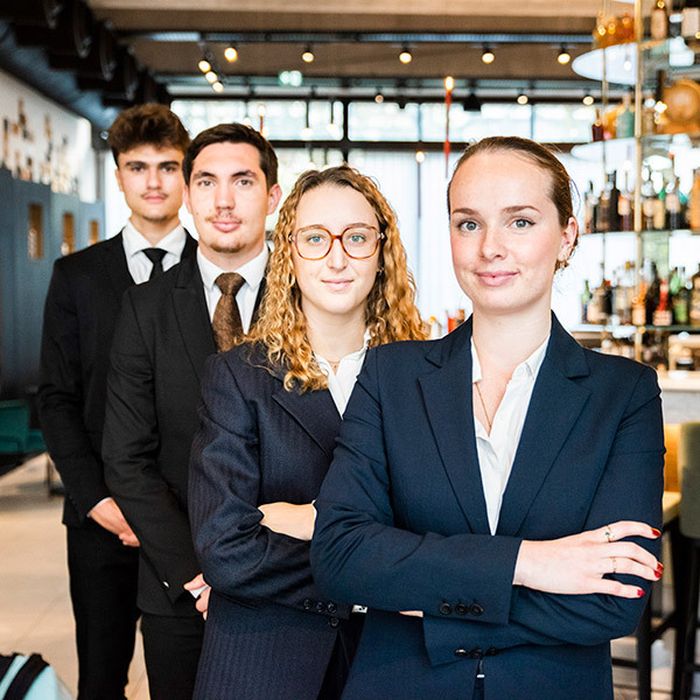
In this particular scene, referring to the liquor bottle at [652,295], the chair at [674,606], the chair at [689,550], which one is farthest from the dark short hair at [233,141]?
the liquor bottle at [652,295]

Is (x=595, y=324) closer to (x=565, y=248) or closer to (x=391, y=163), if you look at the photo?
(x=565, y=248)

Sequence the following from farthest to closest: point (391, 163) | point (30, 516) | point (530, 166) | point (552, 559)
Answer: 1. point (391, 163)
2. point (30, 516)
3. point (530, 166)
4. point (552, 559)

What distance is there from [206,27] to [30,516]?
6.34 meters

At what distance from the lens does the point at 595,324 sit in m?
5.91

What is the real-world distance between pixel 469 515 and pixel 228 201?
3.81 feet

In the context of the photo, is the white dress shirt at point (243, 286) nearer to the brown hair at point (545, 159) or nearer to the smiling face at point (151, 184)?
the smiling face at point (151, 184)

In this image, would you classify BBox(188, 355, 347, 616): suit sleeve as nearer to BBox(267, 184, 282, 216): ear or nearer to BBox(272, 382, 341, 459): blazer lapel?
BBox(272, 382, 341, 459): blazer lapel

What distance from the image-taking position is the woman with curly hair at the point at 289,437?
6.33ft

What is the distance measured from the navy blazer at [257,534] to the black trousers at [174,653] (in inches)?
17.2

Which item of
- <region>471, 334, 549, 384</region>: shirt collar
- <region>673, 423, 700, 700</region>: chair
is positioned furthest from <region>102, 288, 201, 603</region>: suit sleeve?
<region>673, 423, 700, 700</region>: chair

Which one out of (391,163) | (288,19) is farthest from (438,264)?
(288,19)

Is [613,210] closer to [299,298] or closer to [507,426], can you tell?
[299,298]

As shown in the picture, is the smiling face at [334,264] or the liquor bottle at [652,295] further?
the liquor bottle at [652,295]

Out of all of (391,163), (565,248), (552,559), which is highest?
(391,163)
